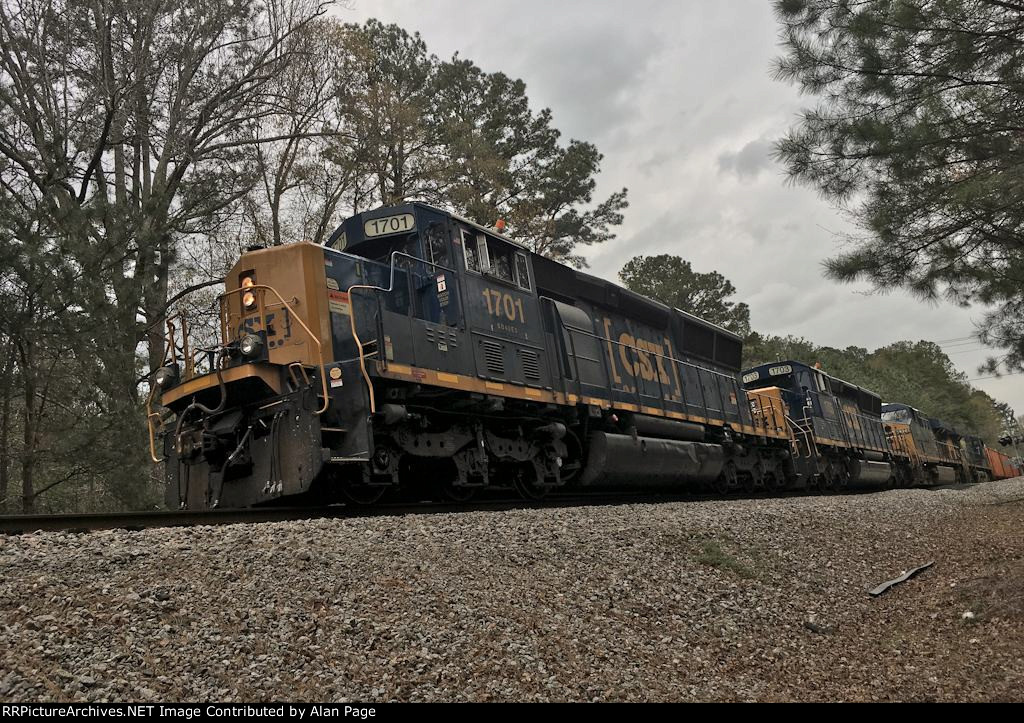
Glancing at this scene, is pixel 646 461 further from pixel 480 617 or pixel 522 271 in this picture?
pixel 480 617

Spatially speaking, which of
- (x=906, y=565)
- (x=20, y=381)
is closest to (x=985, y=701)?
(x=906, y=565)

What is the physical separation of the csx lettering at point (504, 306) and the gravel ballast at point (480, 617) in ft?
10.7

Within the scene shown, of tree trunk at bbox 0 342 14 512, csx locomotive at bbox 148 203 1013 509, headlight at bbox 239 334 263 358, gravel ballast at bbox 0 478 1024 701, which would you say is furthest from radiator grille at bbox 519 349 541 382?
tree trunk at bbox 0 342 14 512

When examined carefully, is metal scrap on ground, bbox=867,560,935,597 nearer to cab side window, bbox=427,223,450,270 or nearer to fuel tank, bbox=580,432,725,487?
fuel tank, bbox=580,432,725,487

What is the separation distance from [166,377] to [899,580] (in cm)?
732

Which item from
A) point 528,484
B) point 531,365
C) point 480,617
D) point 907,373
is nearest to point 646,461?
point 528,484

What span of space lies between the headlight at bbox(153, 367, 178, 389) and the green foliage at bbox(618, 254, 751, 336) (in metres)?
37.1

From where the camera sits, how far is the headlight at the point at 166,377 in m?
7.93

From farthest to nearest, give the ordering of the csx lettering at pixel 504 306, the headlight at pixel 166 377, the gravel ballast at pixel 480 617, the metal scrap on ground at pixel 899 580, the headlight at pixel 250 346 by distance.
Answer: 1. the csx lettering at pixel 504 306
2. the headlight at pixel 166 377
3. the headlight at pixel 250 346
4. the metal scrap on ground at pixel 899 580
5. the gravel ballast at pixel 480 617

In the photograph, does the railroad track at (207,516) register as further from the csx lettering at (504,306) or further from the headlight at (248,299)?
the csx lettering at (504,306)

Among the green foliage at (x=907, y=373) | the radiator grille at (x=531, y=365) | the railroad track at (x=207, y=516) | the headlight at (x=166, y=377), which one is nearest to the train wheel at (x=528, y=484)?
the railroad track at (x=207, y=516)

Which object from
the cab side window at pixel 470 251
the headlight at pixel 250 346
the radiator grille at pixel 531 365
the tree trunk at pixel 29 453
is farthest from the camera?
the tree trunk at pixel 29 453

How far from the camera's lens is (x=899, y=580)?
Result: 6.26m

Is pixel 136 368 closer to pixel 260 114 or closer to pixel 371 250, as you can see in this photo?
pixel 371 250
